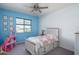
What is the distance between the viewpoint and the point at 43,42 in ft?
4.62

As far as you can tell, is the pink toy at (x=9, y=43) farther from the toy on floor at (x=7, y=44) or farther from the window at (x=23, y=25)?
the window at (x=23, y=25)

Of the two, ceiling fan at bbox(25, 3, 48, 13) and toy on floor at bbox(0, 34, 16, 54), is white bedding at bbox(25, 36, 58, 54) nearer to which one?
toy on floor at bbox(0, 34, 16, 54)

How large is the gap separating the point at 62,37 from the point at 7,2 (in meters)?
1.26

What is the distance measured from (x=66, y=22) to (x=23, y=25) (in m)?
0.87

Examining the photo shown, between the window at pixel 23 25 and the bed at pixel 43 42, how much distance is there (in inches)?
8.5

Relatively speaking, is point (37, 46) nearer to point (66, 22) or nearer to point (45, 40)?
point (45, 40)

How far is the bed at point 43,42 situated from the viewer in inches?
54.3

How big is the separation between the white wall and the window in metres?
0.26

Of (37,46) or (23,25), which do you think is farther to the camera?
(23,25)

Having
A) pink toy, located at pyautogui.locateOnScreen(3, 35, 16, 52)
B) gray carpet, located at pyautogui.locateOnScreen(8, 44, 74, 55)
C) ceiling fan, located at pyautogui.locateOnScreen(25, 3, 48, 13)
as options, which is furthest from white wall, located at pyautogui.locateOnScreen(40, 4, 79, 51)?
pink toy, located at pyautogui.locateOnScreen(3, 35, 16, 52)

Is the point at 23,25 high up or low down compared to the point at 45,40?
up

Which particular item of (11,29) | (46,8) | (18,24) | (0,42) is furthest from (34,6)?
(0,42)

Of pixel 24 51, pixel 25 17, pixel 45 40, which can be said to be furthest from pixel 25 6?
pixel 24 51

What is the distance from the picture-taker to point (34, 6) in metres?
1.42
